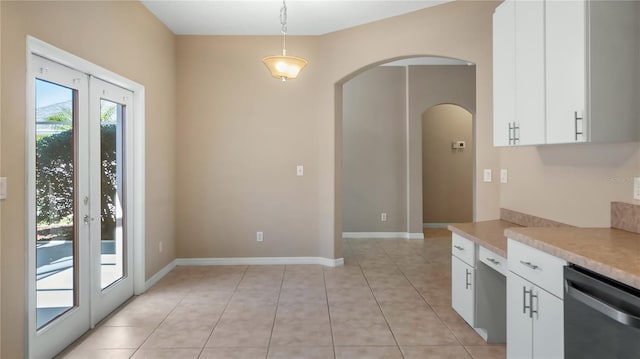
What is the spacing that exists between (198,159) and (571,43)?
4357 millimetres

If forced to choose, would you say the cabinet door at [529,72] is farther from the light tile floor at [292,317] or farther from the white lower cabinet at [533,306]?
the light tile floor at [292,317]

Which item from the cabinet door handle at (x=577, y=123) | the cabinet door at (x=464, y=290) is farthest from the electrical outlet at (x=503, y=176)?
the cabinet door handle at (x=577, y=123)

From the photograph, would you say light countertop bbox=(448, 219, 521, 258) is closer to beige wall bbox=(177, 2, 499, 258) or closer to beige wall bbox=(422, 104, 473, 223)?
beige wall bbox=(177, 2, 499, 258)

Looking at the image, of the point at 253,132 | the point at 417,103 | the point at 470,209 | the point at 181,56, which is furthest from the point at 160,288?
the point at 470,209

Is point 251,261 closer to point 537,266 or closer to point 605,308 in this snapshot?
point 537,266

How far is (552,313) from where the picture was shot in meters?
1.97

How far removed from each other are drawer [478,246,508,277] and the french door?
2.93 metres

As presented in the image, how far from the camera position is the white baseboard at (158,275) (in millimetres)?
4461

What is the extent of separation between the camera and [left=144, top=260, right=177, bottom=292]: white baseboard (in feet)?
14.6

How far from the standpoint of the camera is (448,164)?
27.7ft

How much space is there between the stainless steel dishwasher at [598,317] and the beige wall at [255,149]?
3.67 meters

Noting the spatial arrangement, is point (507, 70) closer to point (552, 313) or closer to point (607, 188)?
point (607, 188)

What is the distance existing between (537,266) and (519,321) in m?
0.40

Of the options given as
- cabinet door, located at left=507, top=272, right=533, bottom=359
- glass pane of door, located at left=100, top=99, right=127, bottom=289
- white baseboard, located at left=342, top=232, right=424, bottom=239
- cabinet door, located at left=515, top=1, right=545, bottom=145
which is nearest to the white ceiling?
glass pane of door, located at left=100, top=99, right=127, bottom=289
